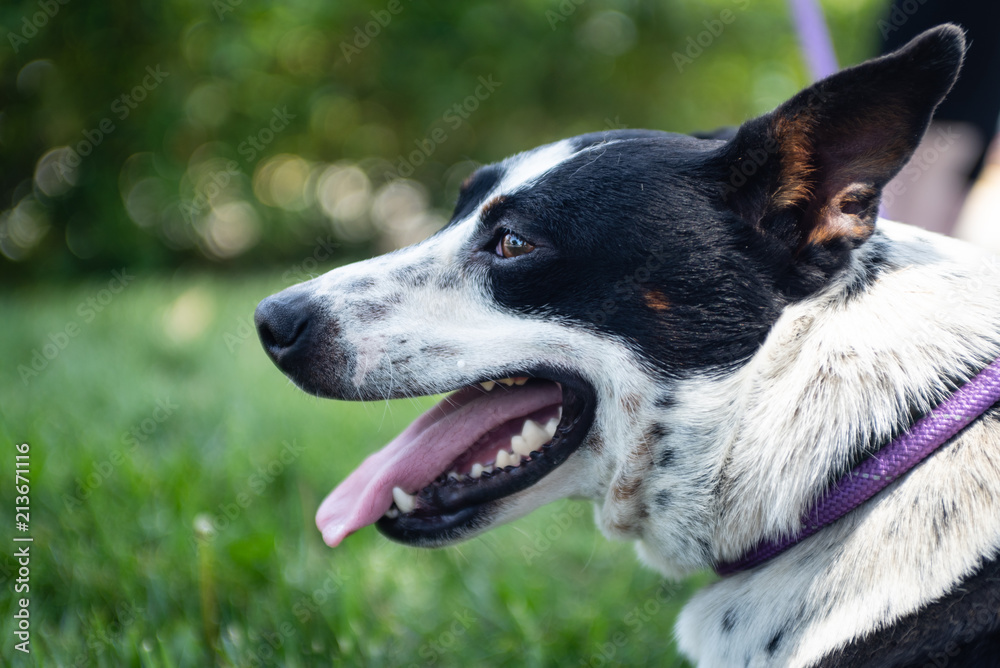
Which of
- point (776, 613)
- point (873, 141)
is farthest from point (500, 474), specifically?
point (873, 141)

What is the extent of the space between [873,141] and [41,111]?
9.74m

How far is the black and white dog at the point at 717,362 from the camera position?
4.77ft

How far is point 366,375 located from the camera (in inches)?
72.7

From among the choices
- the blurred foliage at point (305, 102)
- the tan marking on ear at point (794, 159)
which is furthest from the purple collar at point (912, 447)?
the blurred foliage at point (305, 102)

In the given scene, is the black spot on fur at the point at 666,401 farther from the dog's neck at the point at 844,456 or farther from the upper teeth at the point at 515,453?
the upper teeth at the point at 515,453

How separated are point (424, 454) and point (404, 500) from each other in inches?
4.9

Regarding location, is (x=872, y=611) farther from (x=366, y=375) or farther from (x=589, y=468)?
(x=366, y=375)

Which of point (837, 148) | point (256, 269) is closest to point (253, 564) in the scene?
point (837, 148)

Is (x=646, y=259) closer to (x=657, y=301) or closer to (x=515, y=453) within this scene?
(x=657, y=301)

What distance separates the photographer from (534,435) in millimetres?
1854

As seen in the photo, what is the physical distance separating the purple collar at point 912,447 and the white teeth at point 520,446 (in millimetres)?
662

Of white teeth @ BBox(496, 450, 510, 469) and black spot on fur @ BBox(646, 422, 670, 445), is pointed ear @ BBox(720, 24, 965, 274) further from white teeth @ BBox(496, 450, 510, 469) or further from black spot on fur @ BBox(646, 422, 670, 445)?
white teeth @ BBox(496, 450, 510, 469)

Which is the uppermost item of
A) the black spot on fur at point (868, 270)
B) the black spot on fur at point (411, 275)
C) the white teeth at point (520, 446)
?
the black spot on fur at point (868, 270)

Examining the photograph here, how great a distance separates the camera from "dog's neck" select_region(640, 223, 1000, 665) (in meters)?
Result: 1.42
